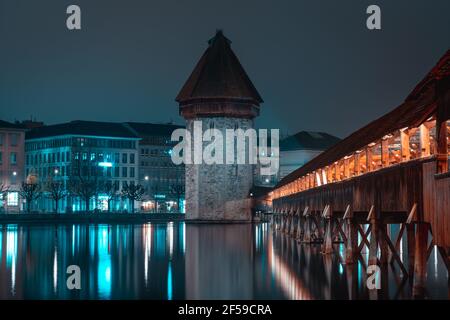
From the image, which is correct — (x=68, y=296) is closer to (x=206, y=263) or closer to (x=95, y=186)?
A: (x=206, y=263)

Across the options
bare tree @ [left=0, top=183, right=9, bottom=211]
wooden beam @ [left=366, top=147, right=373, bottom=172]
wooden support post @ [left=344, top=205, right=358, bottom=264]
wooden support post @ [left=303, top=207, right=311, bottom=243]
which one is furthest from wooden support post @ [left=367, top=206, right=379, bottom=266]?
bare tree @ [left=0, top=183, right=9, bottom=211]

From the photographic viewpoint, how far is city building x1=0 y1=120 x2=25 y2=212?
316 ft

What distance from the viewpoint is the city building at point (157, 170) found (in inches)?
4675

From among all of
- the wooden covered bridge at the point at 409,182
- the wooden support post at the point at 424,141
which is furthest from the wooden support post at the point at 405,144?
the wooden support post at the point at 424,141

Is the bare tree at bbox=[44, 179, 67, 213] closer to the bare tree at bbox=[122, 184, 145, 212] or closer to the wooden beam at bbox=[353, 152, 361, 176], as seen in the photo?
the bare tree at bbox=[122, 184, 145, 212]

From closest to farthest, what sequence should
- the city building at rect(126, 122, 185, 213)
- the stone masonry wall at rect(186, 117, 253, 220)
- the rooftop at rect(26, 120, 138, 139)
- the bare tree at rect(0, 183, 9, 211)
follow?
the stone masonry wall at rect(186, 117, 253, 220) → the bare tree at rect(0, 183, 9, 211) → the rooftop at rect(26, 120, 138, 139) → the city building at rect(126, 122, 185, 213)

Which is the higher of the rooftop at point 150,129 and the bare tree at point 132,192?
the rooftop at point 150,129

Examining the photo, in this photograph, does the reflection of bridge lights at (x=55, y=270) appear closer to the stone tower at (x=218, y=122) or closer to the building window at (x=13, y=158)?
the stone tower at (x=218, y=122)

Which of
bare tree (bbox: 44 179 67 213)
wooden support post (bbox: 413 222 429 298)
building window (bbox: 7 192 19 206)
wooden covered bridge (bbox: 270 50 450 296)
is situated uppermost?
bare tree (bbox: 44 179 67 213)

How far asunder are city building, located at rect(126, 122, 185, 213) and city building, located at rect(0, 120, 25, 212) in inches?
841

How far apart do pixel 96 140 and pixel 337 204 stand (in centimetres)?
8611

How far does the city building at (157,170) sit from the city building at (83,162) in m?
2.18

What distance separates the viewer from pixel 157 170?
399ft

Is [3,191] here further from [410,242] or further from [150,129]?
[410,242]
